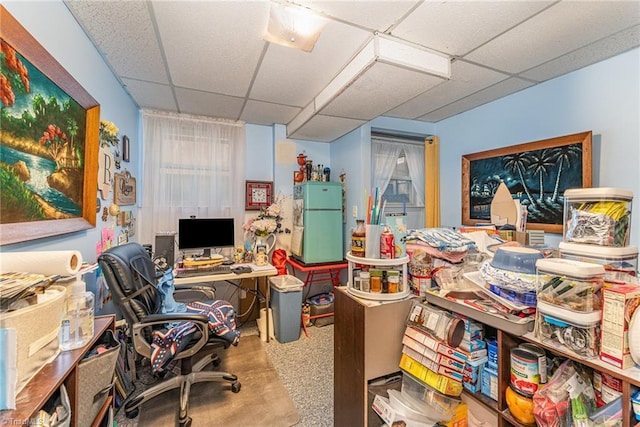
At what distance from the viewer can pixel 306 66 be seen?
1976 mm

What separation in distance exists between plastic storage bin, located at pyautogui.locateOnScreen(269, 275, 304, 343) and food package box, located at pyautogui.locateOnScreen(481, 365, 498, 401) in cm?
186

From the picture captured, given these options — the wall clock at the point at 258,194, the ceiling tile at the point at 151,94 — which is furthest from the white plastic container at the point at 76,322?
the wall clock at the point at 258,194

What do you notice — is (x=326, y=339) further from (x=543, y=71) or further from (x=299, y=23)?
(x=543, y=71)

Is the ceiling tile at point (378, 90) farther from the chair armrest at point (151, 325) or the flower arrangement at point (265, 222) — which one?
the chair armrest at point (151, 325)

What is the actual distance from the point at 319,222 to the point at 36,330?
8.03ft

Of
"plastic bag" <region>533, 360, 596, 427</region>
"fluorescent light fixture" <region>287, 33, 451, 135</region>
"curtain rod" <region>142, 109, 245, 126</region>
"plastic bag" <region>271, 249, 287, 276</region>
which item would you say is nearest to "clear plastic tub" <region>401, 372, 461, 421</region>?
"plastic bag" <region>533, 360, 596, 427</region>

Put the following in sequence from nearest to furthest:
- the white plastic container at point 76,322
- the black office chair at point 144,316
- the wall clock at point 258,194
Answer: the white plastic container at point 76,322 < the black office chair at point 144,316 < the wall clock at point 258,194

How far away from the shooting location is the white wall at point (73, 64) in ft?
3.68

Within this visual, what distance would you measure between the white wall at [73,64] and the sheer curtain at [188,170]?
52 cm

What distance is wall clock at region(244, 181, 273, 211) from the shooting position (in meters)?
3.21

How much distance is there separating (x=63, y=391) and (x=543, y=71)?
11.0 feet

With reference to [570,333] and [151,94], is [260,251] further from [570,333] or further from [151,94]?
[570,333]

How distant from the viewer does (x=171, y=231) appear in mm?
2863

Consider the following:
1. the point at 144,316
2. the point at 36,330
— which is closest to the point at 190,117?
the point at 144,316
